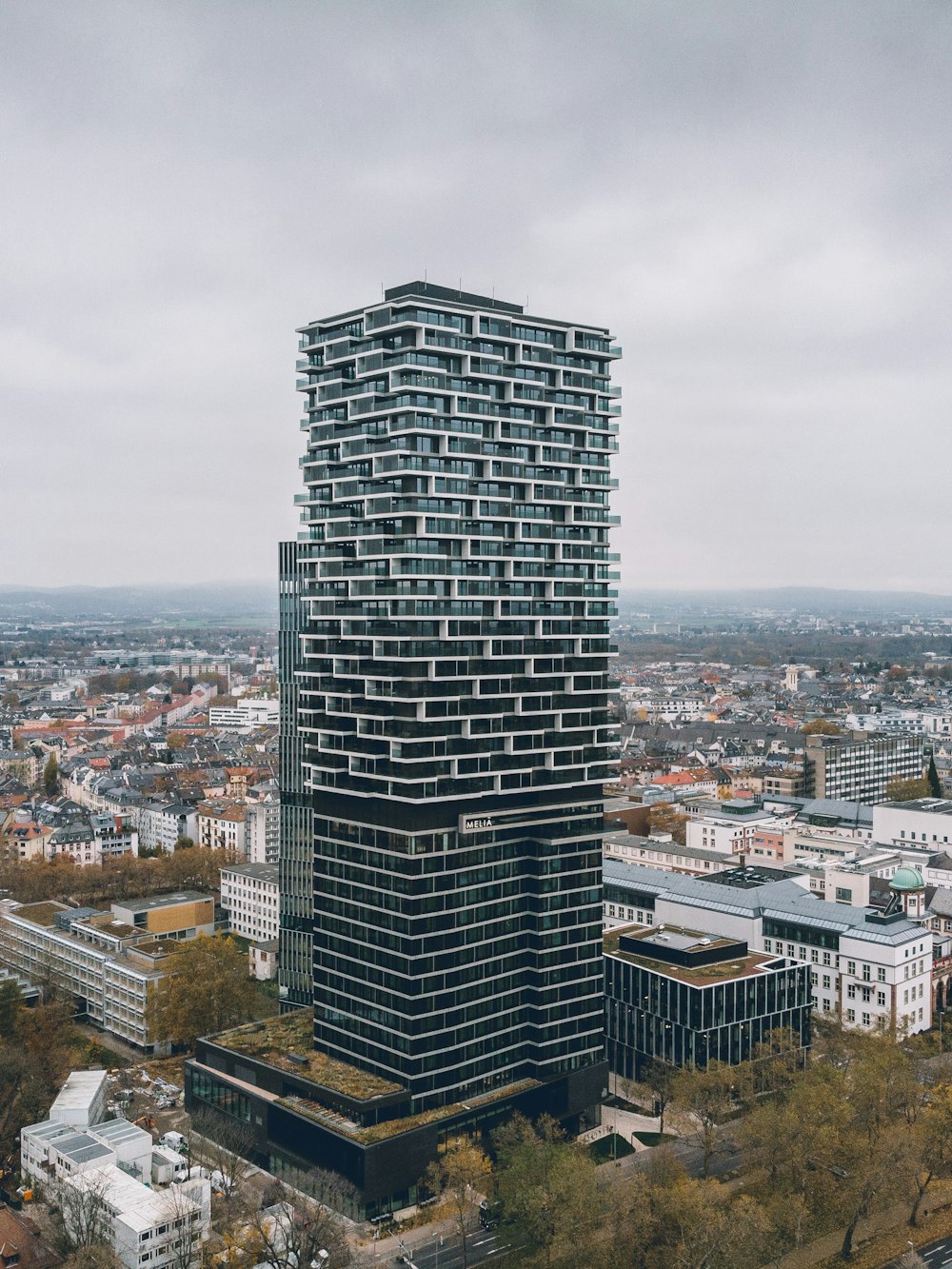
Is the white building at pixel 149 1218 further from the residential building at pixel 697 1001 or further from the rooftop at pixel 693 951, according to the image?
the rooftop at pixel 693 951

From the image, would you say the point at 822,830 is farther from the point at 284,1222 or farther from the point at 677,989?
the point at 284,1222

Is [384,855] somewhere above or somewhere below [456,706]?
below

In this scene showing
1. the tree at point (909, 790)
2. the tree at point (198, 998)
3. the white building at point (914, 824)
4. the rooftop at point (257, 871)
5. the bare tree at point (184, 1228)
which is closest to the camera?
the bare tree at point (184, 1228)

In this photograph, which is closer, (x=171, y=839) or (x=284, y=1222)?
(x=284, y=1222)

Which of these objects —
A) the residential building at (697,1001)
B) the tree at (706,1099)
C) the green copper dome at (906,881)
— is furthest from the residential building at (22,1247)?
the green copper dome at (906,881)

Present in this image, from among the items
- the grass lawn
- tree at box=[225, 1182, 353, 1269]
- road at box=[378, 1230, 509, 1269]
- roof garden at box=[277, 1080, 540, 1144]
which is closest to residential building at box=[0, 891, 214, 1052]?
roof garden at box=[277, 1080, 540, 1144]

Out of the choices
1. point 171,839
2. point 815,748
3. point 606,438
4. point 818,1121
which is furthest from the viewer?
point 815,748

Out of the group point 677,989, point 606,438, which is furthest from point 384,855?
Answer: point 606,438
